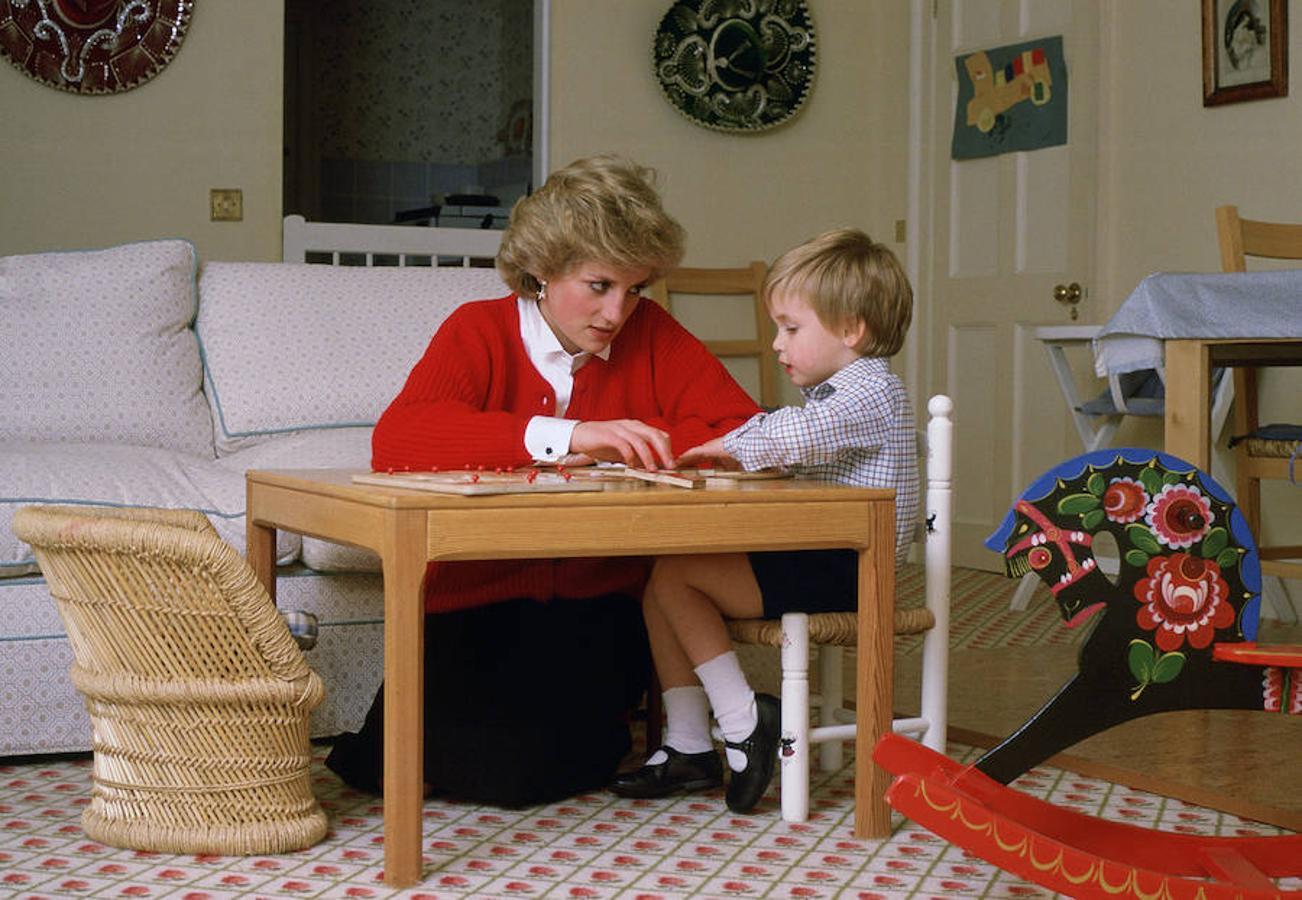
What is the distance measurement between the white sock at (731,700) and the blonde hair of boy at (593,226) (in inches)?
22.7

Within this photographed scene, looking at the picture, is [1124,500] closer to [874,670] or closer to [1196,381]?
[874,670]

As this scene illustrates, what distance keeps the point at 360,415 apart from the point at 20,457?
67 centimetres

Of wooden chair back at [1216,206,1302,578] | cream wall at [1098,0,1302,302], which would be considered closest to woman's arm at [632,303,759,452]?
wooden chair back at [1216,206,1302,578]

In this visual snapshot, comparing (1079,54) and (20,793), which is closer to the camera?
(20,793)

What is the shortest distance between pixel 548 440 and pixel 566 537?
0.37 metres

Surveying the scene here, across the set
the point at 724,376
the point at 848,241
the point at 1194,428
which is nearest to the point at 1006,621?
the point at 1194,428

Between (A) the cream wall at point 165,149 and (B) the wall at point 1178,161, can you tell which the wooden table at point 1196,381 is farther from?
(A) the cream wall at point 165,149

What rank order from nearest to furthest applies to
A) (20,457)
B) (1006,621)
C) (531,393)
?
(531,393) < (20,457) < (1006,621)

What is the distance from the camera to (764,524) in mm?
1885

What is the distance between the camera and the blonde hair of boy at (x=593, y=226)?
7.16ft

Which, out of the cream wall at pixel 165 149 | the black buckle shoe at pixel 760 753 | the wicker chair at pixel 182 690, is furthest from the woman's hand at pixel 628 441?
the cream wall at pixel 165 149

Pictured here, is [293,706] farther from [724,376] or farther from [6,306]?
[6,306]

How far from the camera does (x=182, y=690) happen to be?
1865 mm

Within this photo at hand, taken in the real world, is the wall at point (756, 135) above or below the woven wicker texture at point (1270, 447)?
above
